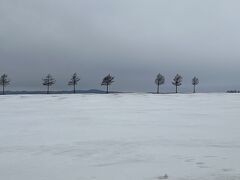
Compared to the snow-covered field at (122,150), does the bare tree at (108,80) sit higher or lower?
higher

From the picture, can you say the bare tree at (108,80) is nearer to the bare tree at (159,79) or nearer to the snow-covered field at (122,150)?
the bare tree at (159,79)

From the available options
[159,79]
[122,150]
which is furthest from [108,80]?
[122,150]

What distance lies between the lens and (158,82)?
100 m

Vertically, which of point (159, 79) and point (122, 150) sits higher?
point (159, 79)

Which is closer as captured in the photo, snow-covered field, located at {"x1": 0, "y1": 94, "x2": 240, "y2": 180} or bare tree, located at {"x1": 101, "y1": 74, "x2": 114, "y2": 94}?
snow-covered field, located at {"x1": 0, "y1": 94, "x2": 240, "y2": 180}

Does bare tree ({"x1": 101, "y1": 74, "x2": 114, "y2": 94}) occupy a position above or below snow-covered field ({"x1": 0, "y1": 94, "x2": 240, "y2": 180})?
above

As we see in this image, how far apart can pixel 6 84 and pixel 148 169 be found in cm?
9446

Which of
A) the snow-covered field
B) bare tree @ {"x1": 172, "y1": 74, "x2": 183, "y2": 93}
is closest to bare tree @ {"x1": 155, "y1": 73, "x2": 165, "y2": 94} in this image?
bare tree @ {"x1": 172, "y1": 74, "x2": 183, "y2": 93}

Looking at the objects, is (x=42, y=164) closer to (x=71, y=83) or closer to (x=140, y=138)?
(x=140, y=138)

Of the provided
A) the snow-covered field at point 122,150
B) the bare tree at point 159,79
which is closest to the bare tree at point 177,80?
the bare tree at point 159,79

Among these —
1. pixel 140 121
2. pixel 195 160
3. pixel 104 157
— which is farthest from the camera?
pixel 140 121

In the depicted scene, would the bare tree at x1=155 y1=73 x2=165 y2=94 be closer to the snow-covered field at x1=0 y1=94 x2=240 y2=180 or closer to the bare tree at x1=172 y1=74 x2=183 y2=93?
the bare tree at x1=172 y1=74 x2=183 y2=93

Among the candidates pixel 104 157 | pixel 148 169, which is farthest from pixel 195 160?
pixel 104 157

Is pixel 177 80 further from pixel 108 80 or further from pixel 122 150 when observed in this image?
pixel 122 150
